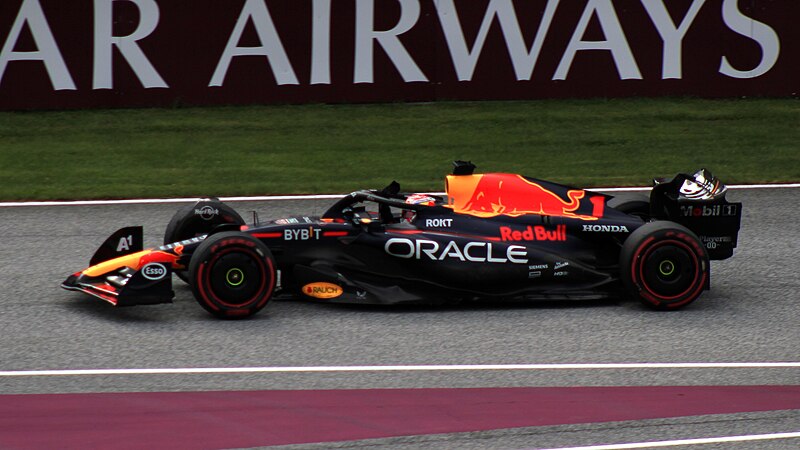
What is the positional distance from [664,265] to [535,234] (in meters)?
0.92

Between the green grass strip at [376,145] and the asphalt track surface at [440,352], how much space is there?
3560mm

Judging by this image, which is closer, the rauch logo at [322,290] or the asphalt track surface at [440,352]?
the asphalt track surface at [440,352]

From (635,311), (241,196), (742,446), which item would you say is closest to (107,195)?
(241,196)

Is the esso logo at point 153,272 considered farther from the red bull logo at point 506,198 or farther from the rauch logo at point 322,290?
the red bull logo at point 506,198

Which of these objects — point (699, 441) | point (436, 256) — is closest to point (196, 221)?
point (436, 256)

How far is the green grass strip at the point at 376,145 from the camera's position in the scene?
13570mm

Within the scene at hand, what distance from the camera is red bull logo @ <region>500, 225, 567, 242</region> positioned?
902cm

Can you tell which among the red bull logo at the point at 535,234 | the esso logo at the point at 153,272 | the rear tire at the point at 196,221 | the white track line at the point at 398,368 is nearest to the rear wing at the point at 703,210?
the red bull logo at the point at 535,234

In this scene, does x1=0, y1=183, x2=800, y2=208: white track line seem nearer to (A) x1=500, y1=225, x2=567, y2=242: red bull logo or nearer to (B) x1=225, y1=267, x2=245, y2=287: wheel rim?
(A) x1=500, y1=225, x2=567, y2=242: red bull logo

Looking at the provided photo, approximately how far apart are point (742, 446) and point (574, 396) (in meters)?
1.06

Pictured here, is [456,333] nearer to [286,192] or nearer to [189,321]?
[189,321]

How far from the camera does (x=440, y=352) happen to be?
26.6 ft

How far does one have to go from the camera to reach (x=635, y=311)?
9016 mm

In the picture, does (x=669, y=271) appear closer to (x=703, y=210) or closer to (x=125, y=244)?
(x=703, y=210)
